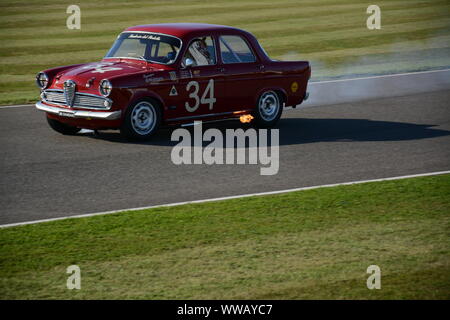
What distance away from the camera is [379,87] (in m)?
18.1

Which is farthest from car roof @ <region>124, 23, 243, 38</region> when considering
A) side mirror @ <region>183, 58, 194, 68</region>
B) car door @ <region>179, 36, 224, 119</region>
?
side mirror @ <region>183, 58, 194, 68</region>

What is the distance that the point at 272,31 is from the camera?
2775cm

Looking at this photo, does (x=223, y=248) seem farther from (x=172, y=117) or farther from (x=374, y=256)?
(x=172, y=117)

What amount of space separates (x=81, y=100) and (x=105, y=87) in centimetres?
50

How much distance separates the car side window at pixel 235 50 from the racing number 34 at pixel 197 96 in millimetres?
594

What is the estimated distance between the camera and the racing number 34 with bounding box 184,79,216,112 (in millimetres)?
12383

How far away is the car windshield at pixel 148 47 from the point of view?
1251cm

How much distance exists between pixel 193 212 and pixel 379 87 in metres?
10.6

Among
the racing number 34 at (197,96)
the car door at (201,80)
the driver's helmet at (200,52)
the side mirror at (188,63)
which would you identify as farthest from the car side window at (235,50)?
the side mirror at (188,63)

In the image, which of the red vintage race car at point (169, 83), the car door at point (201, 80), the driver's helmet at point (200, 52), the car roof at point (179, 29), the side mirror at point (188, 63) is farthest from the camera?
the car roof at point (179, 29)

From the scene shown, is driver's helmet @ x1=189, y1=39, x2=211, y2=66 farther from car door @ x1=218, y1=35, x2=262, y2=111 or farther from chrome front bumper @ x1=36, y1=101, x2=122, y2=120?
chrome front bumper @ x1=36, y1=101, x2=122, y2=120

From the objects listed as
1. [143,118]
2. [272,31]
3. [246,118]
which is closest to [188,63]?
[143,118]

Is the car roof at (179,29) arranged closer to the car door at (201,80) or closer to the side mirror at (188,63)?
the car door at (201,80)
